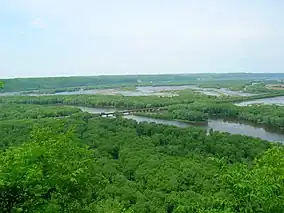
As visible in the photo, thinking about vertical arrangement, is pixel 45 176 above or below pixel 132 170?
above

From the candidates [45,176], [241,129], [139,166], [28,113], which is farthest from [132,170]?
[28,113]

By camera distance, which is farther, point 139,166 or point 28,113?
point 28,113

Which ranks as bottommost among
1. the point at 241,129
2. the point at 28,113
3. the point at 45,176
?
the point at 241,129

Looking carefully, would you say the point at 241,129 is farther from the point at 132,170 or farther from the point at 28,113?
the point at 28,113

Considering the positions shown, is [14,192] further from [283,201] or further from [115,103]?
[115,103]

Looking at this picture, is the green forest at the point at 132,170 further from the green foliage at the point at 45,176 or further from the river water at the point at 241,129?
the river water at the point at 241,129

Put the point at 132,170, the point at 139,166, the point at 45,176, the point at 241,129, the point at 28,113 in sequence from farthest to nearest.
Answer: the point at 28,113 < the point at 241,129 < the point at 139,166 < the point at 132,170 < the point at 45,176

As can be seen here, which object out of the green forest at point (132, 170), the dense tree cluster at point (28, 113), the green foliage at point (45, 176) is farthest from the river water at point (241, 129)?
the green foliage at point (45, 176)

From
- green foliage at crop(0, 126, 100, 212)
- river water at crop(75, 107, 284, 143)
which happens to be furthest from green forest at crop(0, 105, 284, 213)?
river water at crop(75, 107, 284, 143)
